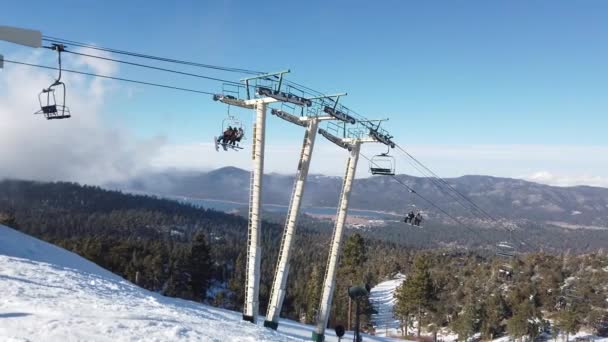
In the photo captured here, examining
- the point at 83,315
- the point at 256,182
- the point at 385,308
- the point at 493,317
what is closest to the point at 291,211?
the point at 256,182

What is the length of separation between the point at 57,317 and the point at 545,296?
71.4 metres

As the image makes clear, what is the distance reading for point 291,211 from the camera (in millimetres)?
23656

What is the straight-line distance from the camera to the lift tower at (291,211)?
23344 mm

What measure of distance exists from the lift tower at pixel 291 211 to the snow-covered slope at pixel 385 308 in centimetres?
4675

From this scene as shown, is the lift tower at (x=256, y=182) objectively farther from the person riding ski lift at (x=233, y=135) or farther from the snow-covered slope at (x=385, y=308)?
the snow-covered slope at (x=385, y=308)

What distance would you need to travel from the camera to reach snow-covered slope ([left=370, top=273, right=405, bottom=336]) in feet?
244

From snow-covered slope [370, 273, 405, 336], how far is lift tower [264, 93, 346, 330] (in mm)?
46746

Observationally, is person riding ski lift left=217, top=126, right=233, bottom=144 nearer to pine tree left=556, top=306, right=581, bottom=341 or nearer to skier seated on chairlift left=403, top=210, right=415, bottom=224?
skier seated on chairlift left=403, top=210, right=415, bottom=224

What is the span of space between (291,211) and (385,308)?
223ft

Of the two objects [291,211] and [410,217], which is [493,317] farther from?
[291,211]

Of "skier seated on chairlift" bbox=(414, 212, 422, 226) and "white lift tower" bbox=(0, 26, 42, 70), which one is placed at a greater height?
"white lift tower" bbox=(0, 26, 42, 70)

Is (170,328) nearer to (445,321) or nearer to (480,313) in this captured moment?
(480,313)

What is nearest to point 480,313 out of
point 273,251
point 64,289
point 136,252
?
point 136,252

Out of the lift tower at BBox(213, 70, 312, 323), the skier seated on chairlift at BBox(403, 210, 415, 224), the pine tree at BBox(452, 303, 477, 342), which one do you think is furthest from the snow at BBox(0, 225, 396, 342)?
the pine tree at BBox(452, 303, 477, 342)
